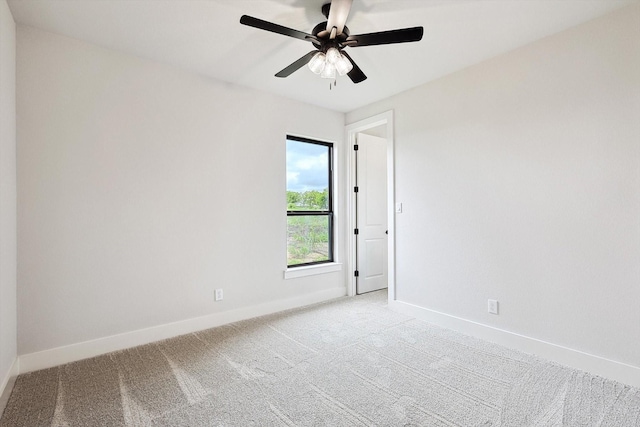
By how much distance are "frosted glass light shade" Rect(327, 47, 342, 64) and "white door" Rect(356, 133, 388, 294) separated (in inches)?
88.6

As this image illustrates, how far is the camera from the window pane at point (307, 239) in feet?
12.4

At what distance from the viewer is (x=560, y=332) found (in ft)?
7.72

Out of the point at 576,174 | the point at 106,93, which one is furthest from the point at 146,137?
the point at 576,174

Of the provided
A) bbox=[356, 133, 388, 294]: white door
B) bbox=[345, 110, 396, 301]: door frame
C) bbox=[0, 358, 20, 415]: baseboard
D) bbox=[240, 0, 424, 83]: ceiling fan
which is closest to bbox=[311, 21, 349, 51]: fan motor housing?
bbox=[240, 0, 424, 83]: ceiling fan

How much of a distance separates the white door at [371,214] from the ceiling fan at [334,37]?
2.15 m

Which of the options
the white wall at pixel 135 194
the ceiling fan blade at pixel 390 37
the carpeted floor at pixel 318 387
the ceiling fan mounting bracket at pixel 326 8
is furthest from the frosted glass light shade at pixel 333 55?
the carpeted floor at pixel 318 387

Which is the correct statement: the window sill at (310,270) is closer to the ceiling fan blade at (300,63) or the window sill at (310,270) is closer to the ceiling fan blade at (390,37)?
the ceiling fan blade at (300,63)

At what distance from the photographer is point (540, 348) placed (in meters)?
2.44

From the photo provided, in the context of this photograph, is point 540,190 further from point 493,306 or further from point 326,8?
point 326,8

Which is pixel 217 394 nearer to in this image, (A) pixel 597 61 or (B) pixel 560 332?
(B) pixel 560 332

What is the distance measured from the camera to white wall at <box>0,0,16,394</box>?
1.90m

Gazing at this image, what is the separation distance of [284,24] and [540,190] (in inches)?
94.4

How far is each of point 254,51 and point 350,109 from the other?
5.90 feet

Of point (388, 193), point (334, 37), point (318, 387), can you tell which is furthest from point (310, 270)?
point (334, 37)
